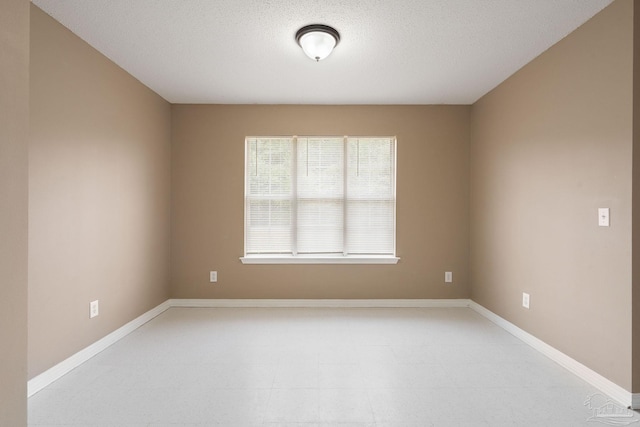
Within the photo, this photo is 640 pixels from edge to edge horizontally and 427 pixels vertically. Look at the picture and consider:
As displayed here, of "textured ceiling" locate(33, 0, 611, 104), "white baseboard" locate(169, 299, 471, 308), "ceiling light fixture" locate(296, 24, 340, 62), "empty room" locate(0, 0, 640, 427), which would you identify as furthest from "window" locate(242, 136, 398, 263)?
"ceiling light fixture" locate(296, 24, 340, 62)

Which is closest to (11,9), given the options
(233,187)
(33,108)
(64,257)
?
(33,108)

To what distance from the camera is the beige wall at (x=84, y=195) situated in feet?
7.64

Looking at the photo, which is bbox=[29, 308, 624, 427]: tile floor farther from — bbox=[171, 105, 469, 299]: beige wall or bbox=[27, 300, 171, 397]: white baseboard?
bbox=[171, 105, 469, 299]: beige wall

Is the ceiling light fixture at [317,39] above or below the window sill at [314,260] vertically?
above

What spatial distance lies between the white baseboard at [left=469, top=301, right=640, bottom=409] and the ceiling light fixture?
2.95 metres

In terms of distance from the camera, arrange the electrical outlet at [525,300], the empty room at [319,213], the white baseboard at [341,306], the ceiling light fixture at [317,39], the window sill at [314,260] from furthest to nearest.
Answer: the window sill at [314,260] → the electrical outlet at [525,300] → the ceiling light fixture at [317,39] → the white baseboard at [341,306] → the empty room at [319,213]

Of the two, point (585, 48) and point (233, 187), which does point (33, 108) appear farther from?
point (585, 48)

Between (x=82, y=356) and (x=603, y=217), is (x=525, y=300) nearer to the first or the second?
(x=603, y=217)

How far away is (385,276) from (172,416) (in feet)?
9.40

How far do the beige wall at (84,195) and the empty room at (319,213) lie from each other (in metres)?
0.02

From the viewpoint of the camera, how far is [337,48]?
9.32ft

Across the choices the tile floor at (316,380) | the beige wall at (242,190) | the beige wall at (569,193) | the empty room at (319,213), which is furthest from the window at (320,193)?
the beige wall at (569,193)

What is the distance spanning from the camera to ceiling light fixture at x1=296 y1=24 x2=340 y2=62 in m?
2.51

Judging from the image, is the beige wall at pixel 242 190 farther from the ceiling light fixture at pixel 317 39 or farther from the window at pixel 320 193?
the ceiling light fixture at pixel 317 39
